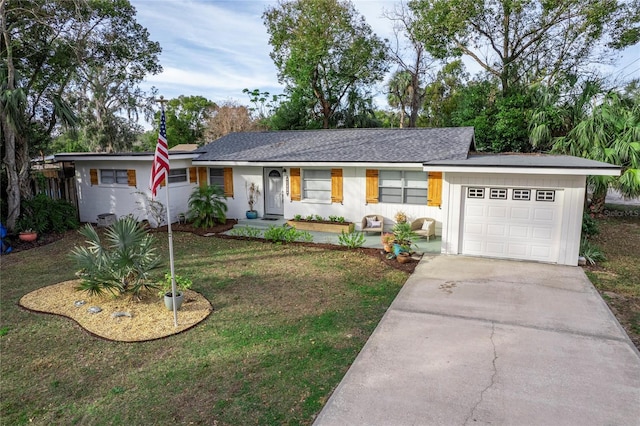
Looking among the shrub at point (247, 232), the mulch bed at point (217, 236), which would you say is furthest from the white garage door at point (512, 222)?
the shrub at point (247, 232)

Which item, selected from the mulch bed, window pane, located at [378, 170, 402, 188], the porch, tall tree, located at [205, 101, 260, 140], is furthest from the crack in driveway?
tall tree, located at [205, 101, 260, 140]

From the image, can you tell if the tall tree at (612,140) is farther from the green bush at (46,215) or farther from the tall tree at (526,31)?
the green bush at (46,215)

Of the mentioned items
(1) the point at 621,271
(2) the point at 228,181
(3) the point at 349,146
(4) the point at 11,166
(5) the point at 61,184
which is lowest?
(1) the point at 621,271

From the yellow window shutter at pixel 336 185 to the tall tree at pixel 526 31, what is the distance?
13.9 metres

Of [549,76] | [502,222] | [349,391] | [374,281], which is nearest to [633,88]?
[549,76]

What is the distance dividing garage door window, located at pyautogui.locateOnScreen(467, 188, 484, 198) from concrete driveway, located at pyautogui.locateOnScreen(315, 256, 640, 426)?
270 cm

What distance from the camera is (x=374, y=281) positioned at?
8602 mm

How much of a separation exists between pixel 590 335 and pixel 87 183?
15876mm

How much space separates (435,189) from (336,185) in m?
3.25

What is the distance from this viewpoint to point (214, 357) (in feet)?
17.9

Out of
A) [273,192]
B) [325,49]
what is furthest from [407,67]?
[273,192]

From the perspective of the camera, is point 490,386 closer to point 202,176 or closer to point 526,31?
point 202,176

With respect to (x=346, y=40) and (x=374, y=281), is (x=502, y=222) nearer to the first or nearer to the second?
(x=374, y=281)

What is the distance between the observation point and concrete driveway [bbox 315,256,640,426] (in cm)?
425
